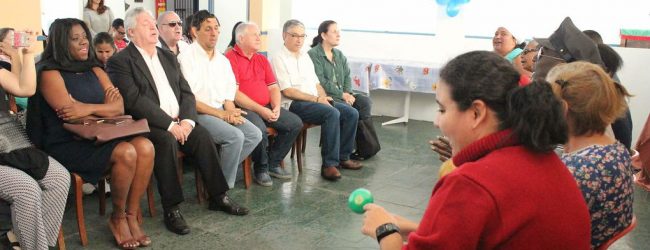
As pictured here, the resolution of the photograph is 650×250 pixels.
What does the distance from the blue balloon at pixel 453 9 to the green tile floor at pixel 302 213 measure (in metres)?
2.27

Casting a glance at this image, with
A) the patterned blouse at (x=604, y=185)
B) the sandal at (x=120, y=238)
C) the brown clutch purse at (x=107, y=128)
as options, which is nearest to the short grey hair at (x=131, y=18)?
the brown clutch purse at (x=107, y=128)

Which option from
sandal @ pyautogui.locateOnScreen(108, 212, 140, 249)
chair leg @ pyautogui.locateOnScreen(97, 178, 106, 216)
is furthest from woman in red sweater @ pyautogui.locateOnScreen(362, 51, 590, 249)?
chair leg @ pyautogui.locateOnScreen(97, 178, 106, 216)

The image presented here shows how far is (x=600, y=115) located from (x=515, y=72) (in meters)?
0.63

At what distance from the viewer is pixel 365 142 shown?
5.04 metres

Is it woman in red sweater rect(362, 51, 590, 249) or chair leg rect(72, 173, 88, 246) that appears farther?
chair leg rect(72, 173, 88, 246)

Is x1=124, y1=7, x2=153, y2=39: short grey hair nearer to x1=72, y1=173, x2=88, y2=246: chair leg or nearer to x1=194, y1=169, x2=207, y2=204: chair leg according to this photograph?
x1=194, y1=169, x2=207, y2=204: chair leg

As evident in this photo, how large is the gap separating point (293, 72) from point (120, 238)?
2119 mm

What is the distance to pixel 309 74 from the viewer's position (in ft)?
15.9

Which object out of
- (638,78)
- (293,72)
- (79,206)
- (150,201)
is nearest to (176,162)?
(150,201)

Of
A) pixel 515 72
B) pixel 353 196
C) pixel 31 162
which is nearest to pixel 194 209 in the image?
pixel 31 162

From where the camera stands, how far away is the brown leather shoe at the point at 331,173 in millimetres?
4430

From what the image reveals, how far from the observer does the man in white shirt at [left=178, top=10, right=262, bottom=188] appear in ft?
12.5

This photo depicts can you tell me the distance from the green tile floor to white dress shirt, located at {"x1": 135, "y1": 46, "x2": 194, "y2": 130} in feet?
1.93

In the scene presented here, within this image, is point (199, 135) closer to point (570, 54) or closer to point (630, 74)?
point (570, 54)
